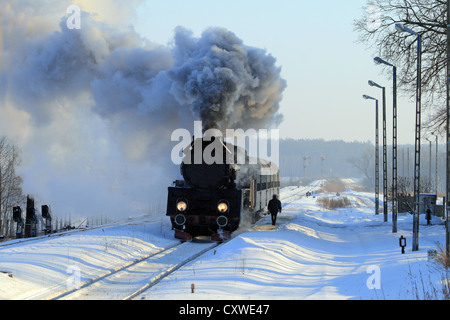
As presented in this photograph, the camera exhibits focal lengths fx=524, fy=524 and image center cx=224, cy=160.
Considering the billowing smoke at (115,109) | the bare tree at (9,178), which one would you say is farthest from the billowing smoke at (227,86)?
the bare tree at (9,178)

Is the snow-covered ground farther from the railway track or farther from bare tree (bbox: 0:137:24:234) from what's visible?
bare tree (bbox: 0:137:24:234)

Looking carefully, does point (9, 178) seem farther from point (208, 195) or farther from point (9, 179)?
point (208, 195)

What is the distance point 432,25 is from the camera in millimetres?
21391

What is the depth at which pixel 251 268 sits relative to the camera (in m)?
11.6

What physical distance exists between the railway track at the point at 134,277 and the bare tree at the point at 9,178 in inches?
1141

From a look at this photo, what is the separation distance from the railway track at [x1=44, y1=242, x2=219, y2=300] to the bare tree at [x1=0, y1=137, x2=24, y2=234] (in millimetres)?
28985

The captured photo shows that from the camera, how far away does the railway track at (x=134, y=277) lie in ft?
29.8

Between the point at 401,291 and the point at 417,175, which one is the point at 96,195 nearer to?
the point at 417,175

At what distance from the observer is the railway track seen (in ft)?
29.8

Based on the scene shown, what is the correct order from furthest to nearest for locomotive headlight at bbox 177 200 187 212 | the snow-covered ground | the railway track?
locomotive headlight at bbox 177 200 187 212
the snow-covered ground
the railway track

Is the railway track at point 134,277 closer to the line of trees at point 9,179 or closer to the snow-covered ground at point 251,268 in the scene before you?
the snow-covered ground at point 251,268

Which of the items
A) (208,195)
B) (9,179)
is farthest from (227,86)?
(9,179)

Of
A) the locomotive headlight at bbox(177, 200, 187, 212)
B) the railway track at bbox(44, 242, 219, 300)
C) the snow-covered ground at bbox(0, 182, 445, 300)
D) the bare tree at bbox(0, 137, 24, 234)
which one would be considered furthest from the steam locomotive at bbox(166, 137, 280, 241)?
A: the bare tree at bbox(0, 137, 24, 234)

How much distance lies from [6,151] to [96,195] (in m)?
8.06
